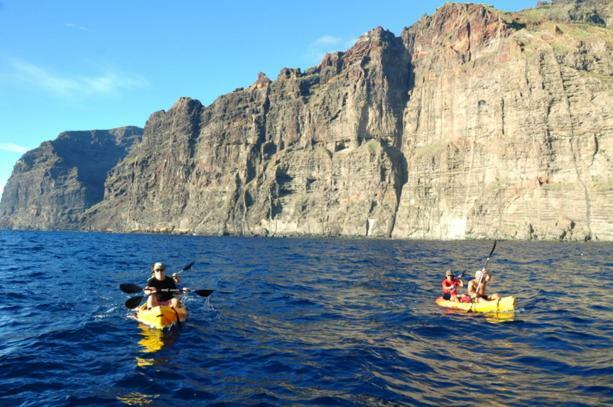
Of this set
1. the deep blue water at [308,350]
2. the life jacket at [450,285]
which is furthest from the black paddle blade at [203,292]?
the life jacket at [450,285]

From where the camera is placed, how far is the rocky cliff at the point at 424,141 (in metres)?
98.4

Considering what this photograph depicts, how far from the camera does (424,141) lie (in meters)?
139

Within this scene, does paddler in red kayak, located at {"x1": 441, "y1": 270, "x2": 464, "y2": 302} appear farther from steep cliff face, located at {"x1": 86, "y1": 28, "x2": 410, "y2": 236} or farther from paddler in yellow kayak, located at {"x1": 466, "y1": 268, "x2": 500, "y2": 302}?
steep cliff face, located at {"x1": 86, "y1": 28, "x2": 410, "y2": 236}

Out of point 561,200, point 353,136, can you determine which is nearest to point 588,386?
point 561,200

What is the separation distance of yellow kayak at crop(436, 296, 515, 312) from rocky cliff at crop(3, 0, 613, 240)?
8847 cm

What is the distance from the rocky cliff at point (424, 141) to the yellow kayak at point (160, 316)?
97.3m

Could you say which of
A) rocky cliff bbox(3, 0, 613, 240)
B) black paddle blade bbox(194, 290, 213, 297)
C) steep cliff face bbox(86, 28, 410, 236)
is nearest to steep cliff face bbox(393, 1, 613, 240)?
rocky cliff bbox(3, 0, 613, 240)

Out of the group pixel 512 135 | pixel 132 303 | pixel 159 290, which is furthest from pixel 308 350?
pixel 512 135

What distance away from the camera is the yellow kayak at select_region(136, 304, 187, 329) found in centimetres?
1344

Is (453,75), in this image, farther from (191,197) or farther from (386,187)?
(191,197)

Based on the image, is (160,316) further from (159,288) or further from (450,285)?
(450,285)

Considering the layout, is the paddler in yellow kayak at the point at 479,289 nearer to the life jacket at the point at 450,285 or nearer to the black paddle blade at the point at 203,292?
the life jacket at the point at 450,285

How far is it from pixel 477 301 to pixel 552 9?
165 m

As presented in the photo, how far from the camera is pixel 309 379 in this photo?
8938 millimetres
